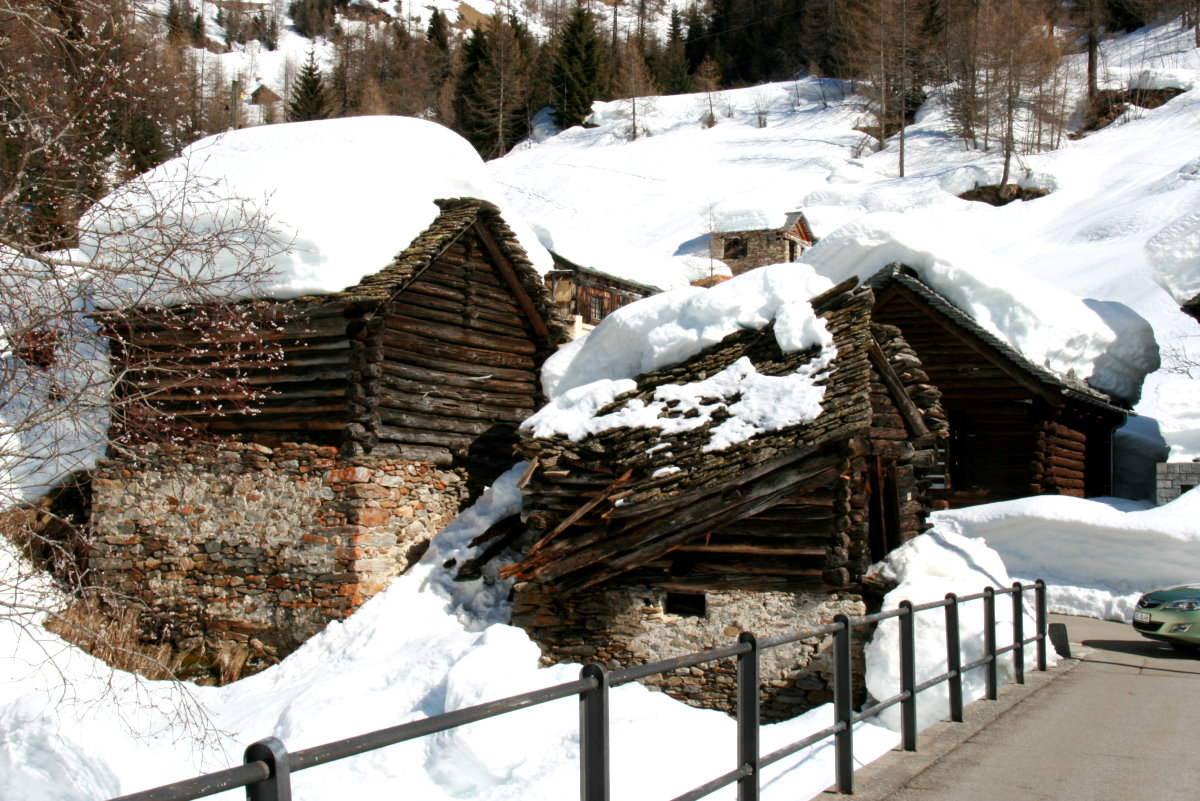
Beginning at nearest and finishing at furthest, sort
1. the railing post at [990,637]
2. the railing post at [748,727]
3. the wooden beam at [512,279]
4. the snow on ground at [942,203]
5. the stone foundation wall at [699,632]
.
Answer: the railing post at [748,727], the railing post at [990,637], the stone foundation wall at [699,632], the wooden beam at [512,279], the snow on ground at [942,203]

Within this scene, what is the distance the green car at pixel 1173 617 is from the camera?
1316cm

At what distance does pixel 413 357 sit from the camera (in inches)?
626

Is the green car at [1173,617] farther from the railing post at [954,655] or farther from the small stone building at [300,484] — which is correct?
the small stone building at [300,484]

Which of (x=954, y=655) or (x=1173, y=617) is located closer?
(x=954, y=655)

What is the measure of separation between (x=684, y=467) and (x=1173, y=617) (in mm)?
7257

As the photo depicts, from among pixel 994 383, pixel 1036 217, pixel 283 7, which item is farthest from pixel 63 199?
pixel 283 7

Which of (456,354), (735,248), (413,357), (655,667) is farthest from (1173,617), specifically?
(735,248)

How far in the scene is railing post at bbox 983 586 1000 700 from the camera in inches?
340

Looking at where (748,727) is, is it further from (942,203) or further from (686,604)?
(942,203)

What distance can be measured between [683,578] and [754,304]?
459cm

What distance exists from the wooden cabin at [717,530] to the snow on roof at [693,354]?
0.23m

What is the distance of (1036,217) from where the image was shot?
46906 millimetres

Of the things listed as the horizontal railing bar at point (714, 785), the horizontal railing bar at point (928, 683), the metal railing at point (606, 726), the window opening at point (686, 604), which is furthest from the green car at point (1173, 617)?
the horizontal railing bar at point (714, 785)

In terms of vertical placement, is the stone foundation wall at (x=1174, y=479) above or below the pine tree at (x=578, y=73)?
below
